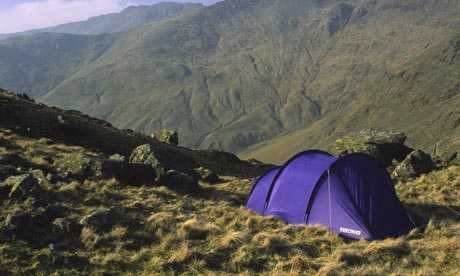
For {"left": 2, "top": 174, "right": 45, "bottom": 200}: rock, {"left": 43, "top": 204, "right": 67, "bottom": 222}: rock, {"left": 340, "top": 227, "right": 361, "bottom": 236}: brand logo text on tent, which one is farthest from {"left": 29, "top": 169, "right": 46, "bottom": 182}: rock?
{"left": 340, "top": 227, "right": 361, "bottom": 236}: brand logo text on tent

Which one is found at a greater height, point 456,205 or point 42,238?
point 42,238

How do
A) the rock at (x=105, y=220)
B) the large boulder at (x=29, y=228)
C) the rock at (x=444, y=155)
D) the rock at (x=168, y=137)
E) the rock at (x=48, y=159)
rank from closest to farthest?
the large boulder at (x=29, y=228)
the rock at (x=105, y=220)
the rock at (x=48, y=159)
the rock at (x=444, y=155)
the rock at (x=168, y=137)

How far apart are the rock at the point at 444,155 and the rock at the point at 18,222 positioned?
2585 centimetres

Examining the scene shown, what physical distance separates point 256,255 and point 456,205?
36.7 ft

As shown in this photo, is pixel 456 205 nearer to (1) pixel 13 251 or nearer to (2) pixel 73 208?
(2) pixel 73 208

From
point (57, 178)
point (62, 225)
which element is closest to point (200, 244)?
point (62, 225)

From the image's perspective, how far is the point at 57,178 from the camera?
17.0 meters

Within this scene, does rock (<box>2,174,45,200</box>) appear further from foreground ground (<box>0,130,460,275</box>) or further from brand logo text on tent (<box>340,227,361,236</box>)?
brand logo text on tent (<box>340,227,361,236</box>)

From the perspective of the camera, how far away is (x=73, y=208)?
14289 millimetres

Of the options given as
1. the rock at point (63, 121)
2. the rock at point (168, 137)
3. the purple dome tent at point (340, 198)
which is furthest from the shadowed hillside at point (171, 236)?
the rock at point (168, 137)

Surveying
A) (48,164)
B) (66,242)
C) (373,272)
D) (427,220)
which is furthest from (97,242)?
(427,220)

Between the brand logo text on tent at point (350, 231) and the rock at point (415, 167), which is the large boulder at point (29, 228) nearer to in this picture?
the brand logo text on tent at point (350, 231)

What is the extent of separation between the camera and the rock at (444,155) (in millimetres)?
28484

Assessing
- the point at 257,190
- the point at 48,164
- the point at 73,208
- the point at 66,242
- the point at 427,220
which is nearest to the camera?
the point at 66,242
